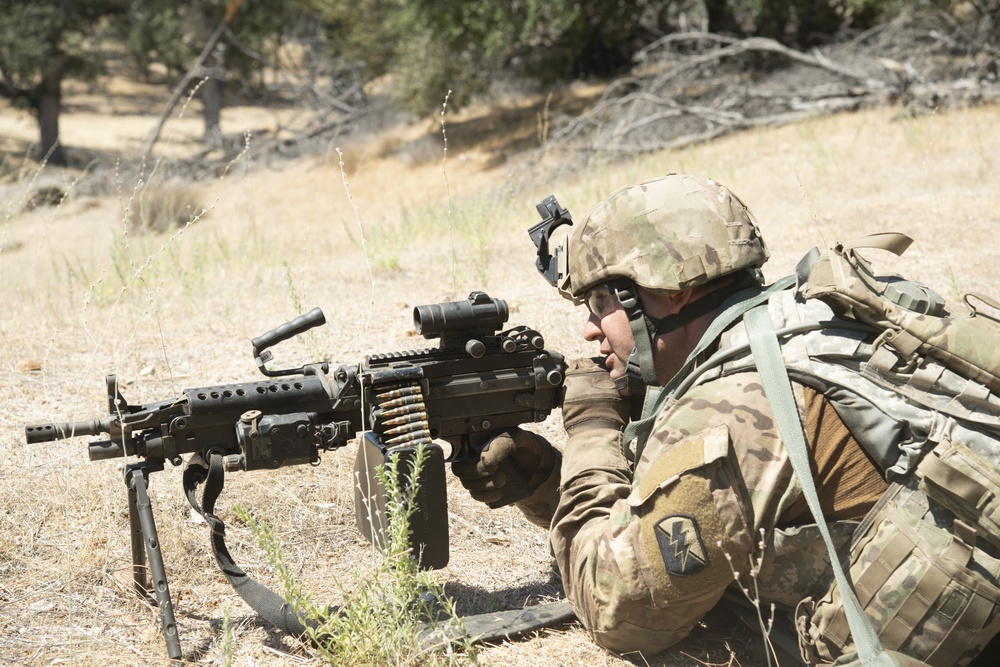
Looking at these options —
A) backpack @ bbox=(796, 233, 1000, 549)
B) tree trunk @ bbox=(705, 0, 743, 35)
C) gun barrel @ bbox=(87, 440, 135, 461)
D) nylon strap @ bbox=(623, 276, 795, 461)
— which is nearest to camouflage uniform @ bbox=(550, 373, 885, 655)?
nylon strap @ bbox=(623, 276, 795, 461)

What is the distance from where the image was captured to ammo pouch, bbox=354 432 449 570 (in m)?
3.08

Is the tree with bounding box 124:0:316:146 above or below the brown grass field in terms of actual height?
above

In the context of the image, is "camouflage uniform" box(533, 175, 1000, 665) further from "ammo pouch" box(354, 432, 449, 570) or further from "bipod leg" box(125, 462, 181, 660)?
"bipod leg" box(125, 462, 181, 660)

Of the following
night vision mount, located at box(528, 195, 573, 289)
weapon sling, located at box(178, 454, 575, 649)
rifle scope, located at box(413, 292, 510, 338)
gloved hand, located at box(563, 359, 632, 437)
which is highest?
night vision mount, located at box(528, 195, 573, 289)

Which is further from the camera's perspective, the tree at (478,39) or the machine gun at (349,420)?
the tree at (478,39)

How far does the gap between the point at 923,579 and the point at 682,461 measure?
73 centimetres

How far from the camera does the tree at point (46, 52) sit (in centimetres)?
2647

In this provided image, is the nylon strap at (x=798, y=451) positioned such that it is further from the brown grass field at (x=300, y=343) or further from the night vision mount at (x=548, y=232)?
the night vision mount at (x=548, y=232)

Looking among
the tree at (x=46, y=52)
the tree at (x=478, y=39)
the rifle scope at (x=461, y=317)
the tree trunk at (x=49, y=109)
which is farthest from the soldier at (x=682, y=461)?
the tree trunk at (x=49, y=109)

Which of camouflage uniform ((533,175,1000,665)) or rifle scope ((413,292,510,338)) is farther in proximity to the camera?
rifle scope ((413,292,510,338))

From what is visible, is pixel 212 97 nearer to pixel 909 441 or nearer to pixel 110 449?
pixel 110 449

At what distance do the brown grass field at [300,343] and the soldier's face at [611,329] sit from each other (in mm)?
1018

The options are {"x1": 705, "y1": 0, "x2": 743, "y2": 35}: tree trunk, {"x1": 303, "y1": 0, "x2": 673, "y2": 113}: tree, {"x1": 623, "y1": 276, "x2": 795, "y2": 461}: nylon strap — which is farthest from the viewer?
{"x1": 705, "y1": 0, "x2": 743, "y2": 35}: tree trunk

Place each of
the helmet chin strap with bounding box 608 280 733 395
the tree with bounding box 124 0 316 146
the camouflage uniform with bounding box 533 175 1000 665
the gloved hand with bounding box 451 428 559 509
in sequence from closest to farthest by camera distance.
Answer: the camouflage uniform with bounding box 533 175 1000 665
the helmet chin strap with bounding box 608 280 733 395
the gloved hand with bounding box 451 428 559 509
the tree with bounding box 124 0 316 146
